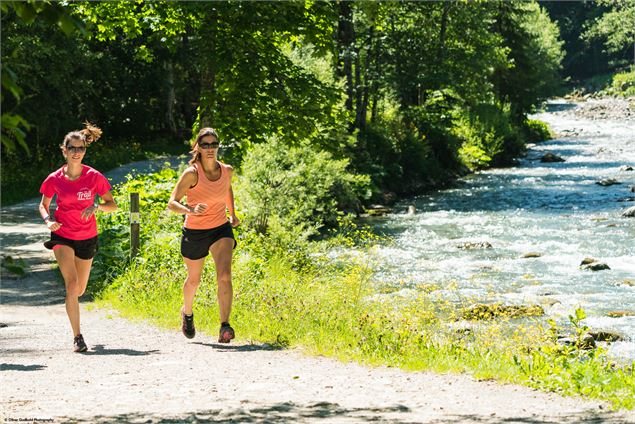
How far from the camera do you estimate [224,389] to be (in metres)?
7.06

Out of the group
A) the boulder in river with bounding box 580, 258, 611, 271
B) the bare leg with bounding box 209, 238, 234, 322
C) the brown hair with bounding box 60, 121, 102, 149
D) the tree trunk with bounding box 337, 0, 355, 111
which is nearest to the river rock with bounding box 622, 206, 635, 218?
the boulder in river with bounding box 580, 258, 611, 271

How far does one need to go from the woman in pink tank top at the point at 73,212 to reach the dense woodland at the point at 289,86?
3527 millimetres

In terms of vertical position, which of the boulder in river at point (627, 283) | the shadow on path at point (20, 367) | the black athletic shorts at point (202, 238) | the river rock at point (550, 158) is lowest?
the boulder in river at point (627, 283)

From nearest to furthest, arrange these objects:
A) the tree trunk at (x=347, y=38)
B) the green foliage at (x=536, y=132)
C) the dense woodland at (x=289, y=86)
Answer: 1. the dense woodland at (x=289, y=86)
2. the tree trunk at (x=347, y=38)
3. the green foliage at (x=536, y=132)

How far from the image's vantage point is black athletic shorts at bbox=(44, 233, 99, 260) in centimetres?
867

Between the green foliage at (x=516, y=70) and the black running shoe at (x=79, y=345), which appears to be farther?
the green foliage at (x=516, y=70)

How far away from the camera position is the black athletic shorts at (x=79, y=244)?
8672mm

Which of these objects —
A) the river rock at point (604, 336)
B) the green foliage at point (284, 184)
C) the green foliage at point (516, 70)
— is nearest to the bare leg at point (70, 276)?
the river rock at point (604, 336)

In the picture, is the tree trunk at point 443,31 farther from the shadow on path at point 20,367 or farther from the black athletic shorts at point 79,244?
the shadow on path at point 20,367

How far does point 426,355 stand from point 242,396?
90.7 inches

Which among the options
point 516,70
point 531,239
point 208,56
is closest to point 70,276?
point 208,56

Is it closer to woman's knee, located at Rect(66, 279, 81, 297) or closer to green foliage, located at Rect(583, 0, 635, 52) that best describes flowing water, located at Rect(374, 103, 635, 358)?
woman's knee, located at Rect(66, 279, 81, 297)

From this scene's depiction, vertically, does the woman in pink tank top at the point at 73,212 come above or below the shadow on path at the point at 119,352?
above

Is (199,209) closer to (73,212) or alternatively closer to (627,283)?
(73,212)
